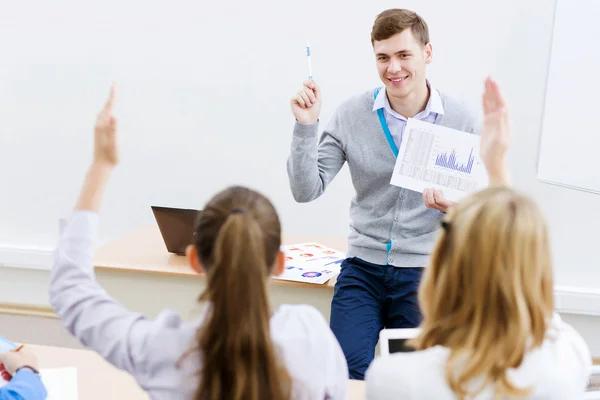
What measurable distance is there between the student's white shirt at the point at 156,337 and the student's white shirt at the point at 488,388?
96mm

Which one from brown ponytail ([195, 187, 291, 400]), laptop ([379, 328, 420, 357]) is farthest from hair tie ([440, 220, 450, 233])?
laptop ([379, 328, 420, 357])

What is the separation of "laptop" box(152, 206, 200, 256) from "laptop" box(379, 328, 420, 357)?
87 centimetres

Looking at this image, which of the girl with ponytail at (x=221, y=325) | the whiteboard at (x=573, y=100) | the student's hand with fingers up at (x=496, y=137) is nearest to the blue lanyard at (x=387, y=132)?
the student's hand with fingers up at (x=496, y=137)

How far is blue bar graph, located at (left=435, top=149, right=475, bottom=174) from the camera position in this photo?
2.01 m

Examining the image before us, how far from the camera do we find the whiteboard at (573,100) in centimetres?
244

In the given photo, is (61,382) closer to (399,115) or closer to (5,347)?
(5,347)

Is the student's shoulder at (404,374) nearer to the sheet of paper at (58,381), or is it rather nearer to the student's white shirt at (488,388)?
the student's white shirt at (488,388)

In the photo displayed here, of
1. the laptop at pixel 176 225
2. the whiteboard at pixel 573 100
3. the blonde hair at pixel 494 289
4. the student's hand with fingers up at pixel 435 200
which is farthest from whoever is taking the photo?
the whiteboard at pixel 573 100

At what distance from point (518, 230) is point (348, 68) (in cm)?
206

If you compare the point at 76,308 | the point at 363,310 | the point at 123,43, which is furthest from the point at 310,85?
the point at 123,43

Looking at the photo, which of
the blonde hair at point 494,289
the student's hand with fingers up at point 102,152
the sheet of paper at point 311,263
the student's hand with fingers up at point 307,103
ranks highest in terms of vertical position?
the student's hand with fingers up at point 307,103

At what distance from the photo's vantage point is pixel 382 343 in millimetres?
1456

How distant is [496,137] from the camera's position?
1.50 metres

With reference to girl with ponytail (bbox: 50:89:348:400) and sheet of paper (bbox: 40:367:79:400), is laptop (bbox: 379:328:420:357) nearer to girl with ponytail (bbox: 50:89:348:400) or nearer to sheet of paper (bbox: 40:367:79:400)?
girl with ponytail (bbox: 50:89:348:400)
